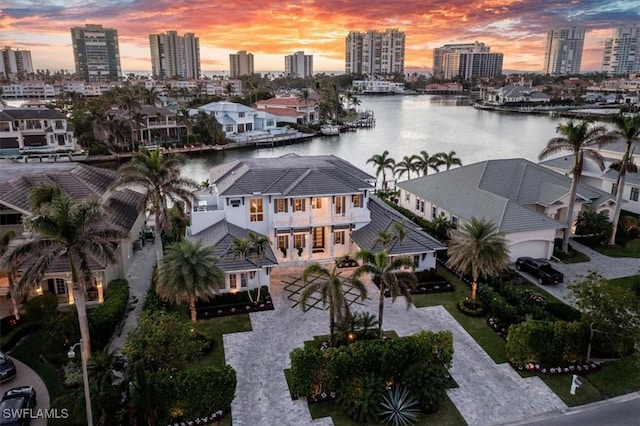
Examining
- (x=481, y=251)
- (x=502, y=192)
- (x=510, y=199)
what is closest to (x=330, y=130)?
(x=502, y=192)

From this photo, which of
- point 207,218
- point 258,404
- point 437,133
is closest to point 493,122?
point 437,133

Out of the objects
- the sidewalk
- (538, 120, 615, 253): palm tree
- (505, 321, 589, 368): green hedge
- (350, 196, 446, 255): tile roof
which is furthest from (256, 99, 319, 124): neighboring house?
(505, 321, 589, 368): green hedge

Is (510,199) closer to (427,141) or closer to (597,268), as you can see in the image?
(597,268)

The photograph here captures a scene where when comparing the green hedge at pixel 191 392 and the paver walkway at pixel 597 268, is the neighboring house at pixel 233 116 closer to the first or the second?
the paver walkway at pixel 597 268

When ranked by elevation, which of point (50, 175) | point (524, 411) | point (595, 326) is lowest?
point (524, 411)

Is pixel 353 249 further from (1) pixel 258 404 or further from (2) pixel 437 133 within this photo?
(2) pixel 437 133

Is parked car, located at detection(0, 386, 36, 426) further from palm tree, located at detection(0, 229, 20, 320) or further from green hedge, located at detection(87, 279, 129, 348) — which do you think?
palm tree, located at detection(0, 229, 20, 320)
